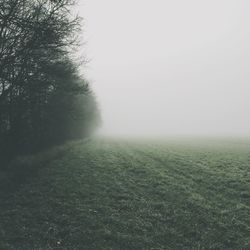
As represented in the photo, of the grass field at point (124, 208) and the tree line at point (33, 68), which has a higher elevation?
the tree line at point (33, 68)

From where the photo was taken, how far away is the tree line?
22.2 m

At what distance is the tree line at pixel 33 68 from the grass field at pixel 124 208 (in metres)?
4.52

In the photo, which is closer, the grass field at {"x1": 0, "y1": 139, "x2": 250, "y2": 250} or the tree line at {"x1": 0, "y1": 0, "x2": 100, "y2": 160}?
the grass field at {"x1": 0, "y1": 139, "x2": 250, "y2": 250}

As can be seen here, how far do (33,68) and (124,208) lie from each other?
591 inches

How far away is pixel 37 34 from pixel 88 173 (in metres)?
10.2

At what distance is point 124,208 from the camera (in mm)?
15445

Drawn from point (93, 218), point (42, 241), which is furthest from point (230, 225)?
point (42, 241)

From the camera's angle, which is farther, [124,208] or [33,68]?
[33,68]

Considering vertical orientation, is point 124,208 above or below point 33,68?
below

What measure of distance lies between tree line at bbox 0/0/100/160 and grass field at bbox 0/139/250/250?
178 inches

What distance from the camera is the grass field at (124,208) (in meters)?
11.6

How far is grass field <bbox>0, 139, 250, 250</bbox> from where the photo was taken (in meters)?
11.6

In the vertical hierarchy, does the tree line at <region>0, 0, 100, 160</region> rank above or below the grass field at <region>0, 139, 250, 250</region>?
above

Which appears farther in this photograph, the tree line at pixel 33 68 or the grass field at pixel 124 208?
the tree line at pixel 33 68
